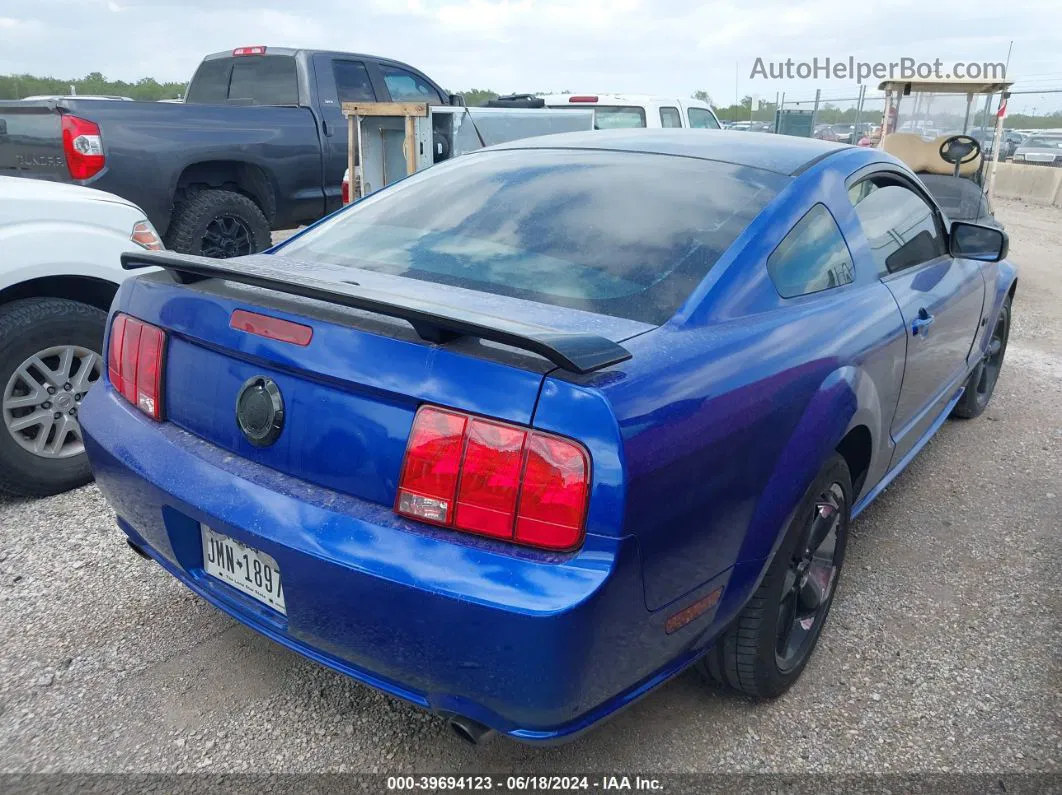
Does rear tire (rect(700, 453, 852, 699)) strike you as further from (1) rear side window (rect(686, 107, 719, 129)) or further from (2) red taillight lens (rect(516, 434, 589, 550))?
(1) rear side window (rect(686, 107, 719, 129))

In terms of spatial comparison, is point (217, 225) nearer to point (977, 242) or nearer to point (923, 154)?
point (977, 242)

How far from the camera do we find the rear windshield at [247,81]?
781cm

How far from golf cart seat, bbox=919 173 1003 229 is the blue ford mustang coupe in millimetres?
5585

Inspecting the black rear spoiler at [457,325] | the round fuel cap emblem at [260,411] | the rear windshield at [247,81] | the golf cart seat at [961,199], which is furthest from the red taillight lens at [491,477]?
the golf cart seat at [961,199]

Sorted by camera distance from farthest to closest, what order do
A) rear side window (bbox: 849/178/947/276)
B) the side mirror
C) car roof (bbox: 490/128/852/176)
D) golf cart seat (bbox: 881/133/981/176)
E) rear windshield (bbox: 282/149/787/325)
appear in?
golf cart seat (bbox: 881/133/981/176)
the side mirror
rear side window (bbox: 849/178/947/276)
car roof (bbox: 490/128/852/176)
rear windshield (bbox: 282/149/787/325)

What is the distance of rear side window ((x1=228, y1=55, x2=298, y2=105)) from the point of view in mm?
7777

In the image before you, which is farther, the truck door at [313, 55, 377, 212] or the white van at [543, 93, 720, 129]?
the white van at [543, 93, 720, 129]

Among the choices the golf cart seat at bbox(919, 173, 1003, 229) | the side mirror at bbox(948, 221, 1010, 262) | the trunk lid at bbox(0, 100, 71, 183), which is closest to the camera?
the side mirror at bbox(948, 221, 1010, 262)

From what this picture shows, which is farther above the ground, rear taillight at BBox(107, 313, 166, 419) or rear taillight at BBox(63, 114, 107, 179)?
rear taillight at BBox(63, 114, 107, 179)

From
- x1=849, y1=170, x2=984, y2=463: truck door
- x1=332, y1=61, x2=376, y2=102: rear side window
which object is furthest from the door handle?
x1=332, y1=61, x2=376, y2=102: rear side window

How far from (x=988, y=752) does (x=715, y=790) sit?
793 mm

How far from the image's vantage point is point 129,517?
230cm

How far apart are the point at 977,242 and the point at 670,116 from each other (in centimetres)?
666

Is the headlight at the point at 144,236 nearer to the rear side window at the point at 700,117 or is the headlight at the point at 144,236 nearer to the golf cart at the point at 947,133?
the golf cart at the point at 947,133
